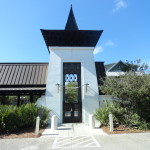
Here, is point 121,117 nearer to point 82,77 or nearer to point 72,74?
point 82,77

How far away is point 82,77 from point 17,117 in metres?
6.73

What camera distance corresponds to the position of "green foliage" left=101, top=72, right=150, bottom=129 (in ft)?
33.2

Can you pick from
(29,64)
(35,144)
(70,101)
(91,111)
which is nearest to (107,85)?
(91,111)

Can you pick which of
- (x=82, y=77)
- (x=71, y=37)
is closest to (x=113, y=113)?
(x=82, y=77)

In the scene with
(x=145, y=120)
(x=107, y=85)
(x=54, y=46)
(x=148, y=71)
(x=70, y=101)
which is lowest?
(x=145, y=120)

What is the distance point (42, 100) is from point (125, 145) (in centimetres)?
835

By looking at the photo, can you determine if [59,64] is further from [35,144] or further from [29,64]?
[35,144]

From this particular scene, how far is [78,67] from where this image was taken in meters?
14.4

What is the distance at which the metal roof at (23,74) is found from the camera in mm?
13758

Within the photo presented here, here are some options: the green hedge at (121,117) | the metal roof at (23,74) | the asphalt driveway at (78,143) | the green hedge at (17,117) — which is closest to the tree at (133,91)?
the green hedge at (121,117)

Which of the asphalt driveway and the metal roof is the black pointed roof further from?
the asphalt driveway

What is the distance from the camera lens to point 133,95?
10.3 meters

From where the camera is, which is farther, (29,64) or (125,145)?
(29,64)

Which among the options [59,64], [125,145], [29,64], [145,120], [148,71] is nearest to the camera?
[125,145]
